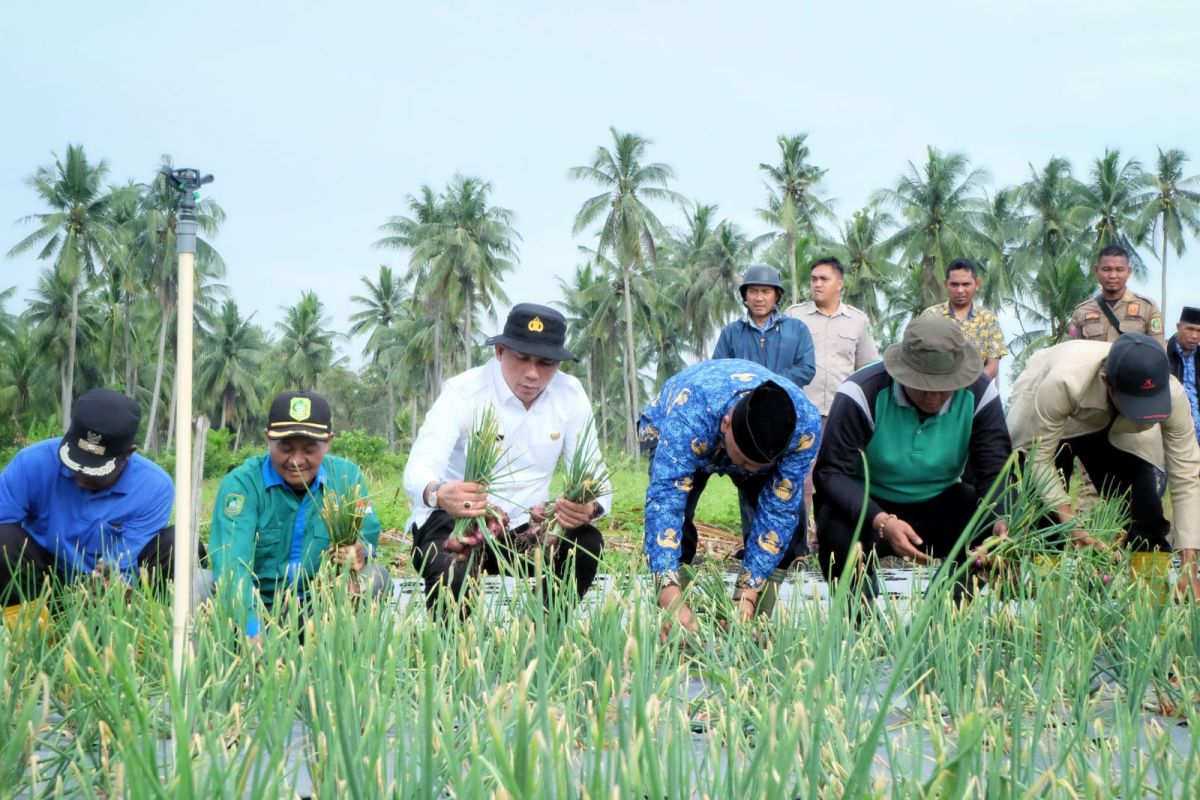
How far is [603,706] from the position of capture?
1173 millimetres

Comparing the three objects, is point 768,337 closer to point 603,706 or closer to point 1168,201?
point 603,706

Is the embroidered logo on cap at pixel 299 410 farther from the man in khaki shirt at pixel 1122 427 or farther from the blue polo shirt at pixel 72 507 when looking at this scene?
the man in khaki shirt at pixel 1122 427

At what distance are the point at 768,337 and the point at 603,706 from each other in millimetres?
4590

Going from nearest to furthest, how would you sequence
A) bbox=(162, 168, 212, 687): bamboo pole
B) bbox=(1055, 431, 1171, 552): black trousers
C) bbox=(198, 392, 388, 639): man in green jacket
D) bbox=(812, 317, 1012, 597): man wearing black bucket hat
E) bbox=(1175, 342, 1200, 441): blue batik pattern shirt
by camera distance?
bbox=(162, 168, 212, 687): bamboo pole < bbox=(198, 392, 388, 639): man in green jacket < bbox=(812, 317, 1012, 597): man wearing black bucket hat < bbox=(1055, 431, 1171, 552): black trousers < bbox=(1175, 342, 1200, 441): blue batik pattern shirt

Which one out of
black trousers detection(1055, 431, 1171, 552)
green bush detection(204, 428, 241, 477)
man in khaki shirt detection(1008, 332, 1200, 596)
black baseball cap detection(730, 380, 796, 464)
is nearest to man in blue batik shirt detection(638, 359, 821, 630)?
black baseball cap detection(730, 380, 796, 464)

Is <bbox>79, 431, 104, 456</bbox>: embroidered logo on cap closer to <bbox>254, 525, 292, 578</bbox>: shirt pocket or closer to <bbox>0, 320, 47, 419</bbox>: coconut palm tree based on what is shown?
<bbox>254, 525, 292, 578</bbox>: shirt pocket

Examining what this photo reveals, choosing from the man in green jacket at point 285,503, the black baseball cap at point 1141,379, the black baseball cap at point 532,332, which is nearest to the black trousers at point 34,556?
the man in green jacket at point 285,503

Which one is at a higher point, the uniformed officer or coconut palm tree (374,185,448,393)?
coconut palm tree (374,185,448,393)

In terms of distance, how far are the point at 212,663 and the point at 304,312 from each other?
47665 millimetres

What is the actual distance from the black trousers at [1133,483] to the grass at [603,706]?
2.95 feet

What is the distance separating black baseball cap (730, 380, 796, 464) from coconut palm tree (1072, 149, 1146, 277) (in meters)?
37.2

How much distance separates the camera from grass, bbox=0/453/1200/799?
132 cm

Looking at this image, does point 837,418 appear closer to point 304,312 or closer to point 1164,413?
point 1164,413

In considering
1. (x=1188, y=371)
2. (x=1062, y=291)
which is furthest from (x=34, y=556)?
(x=1062, y=291)
